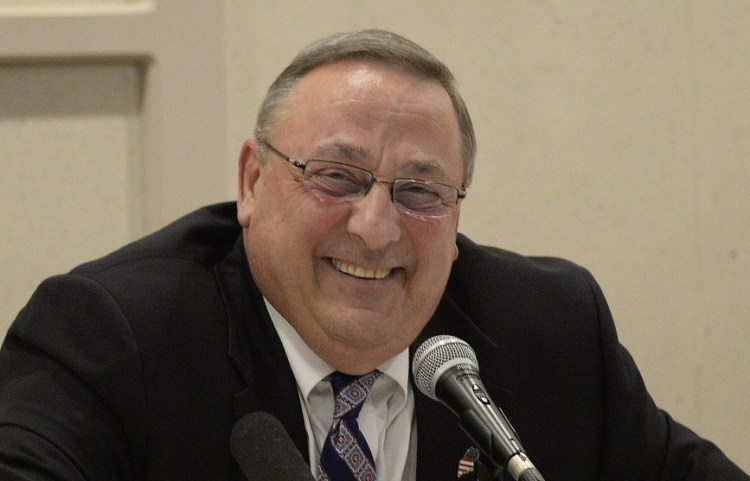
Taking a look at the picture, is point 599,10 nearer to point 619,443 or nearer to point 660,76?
point 660,76

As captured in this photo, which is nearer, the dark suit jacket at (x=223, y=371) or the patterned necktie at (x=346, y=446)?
the dark suit jacket at (x=223, y=371)

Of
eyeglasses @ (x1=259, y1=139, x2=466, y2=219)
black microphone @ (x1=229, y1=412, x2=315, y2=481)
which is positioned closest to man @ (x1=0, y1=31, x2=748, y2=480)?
eyeglasses @ (x1=259, y1=139, x2=466, y2=219)

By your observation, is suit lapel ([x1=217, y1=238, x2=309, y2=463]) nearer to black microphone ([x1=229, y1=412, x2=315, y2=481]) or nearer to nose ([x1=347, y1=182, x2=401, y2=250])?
nose ([x1=347, y1=182, x2=401, y2=250])

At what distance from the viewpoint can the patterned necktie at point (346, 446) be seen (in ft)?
7.12

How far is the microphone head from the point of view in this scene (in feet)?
5.41

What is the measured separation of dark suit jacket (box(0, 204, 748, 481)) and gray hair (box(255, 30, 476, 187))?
0.33 meters

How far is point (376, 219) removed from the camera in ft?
6.98

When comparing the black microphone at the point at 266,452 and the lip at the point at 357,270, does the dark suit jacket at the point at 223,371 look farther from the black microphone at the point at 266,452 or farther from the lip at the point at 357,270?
the black microphone at the point at 266,452

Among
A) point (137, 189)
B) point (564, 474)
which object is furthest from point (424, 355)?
Result: point (137, 189)

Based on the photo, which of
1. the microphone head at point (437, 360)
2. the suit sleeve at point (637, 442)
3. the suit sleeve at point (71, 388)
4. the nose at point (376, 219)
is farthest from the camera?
the suit sleeve at point (637, 442)

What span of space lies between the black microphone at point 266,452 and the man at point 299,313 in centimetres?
41

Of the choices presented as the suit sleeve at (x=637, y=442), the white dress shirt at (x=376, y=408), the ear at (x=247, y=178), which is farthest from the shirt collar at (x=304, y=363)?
the suit sleeve at (x=637, y=442)

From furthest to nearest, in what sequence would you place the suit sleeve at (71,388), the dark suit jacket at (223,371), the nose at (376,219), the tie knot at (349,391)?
the tie knot at (349,391) < the nose at (376,219) < the dark suit jacket at (223,371) < the suit sleeve at (71,388)

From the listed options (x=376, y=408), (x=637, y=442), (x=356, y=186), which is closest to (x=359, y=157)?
(x=356, y=186)
